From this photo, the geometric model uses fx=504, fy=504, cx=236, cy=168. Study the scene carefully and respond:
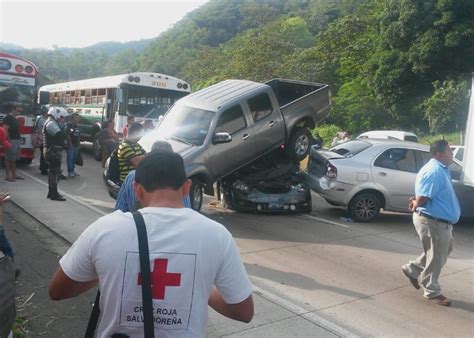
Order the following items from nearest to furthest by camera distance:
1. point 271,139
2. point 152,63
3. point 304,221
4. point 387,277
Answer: point 387,277, point 304,221, point 271,139, point 152,63

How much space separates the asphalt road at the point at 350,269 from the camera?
516cm

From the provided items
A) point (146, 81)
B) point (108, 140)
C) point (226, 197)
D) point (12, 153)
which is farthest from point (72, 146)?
point (226, 197)

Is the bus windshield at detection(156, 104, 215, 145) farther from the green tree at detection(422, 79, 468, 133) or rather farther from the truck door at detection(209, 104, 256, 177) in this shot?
the green tree at detection(422, 79, 468, 133)

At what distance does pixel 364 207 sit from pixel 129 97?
954 cm

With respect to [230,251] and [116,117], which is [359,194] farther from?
[116,117]

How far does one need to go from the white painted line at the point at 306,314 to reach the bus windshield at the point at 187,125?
13.6 ft

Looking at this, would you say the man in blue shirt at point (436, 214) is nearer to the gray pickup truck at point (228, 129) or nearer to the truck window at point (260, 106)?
the gray pickup truck at point (228, 129)

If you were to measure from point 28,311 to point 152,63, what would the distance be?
79659 millimetres

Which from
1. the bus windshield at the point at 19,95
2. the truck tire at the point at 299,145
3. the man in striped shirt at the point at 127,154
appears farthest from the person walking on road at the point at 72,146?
the man in striped shirt at the point at 127,154

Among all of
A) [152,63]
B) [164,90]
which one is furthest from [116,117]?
[152,63]

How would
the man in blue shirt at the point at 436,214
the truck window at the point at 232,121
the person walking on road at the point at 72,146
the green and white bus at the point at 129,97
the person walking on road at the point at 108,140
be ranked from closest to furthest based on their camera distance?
the man in blue shirt at the point at 436,214
the truck window at the point at 232,121
the person walking on road at the point at 108,140
the person walking on road at the point at 72,146
the green and white bus at the point at 129,97

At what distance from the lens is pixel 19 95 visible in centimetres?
1426

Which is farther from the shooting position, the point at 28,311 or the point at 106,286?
the point at 28,311

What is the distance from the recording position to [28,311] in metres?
4.69
